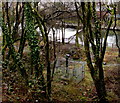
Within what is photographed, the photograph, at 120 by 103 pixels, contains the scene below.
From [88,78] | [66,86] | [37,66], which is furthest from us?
[88,78]

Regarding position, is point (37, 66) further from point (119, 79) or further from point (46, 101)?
point (119, 79)

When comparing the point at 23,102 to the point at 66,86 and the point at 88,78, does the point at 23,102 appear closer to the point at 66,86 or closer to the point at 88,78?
the point at 66,86

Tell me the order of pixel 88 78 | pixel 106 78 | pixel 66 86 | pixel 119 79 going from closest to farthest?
pixel 119 79 → pixel 66 86 → pixel 106 78 → pixel 88 78

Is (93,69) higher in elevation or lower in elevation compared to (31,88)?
higher

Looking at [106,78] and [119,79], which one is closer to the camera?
[119,79]

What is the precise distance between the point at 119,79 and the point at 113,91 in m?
0.28

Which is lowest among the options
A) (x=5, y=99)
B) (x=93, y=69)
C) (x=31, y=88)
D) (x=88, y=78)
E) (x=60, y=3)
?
(x=88, y=78)

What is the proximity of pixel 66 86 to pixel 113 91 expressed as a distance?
3.39ft

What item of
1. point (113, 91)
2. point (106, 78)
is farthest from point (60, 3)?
point (113, 91)

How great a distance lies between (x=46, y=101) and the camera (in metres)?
3.23

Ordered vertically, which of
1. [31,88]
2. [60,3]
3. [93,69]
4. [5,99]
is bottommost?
[5,99]

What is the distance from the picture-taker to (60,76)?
4598 mm

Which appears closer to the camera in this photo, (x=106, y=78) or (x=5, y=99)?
(x=5, y=99)

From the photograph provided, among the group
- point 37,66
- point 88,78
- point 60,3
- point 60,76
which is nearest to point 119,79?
point 88,78
